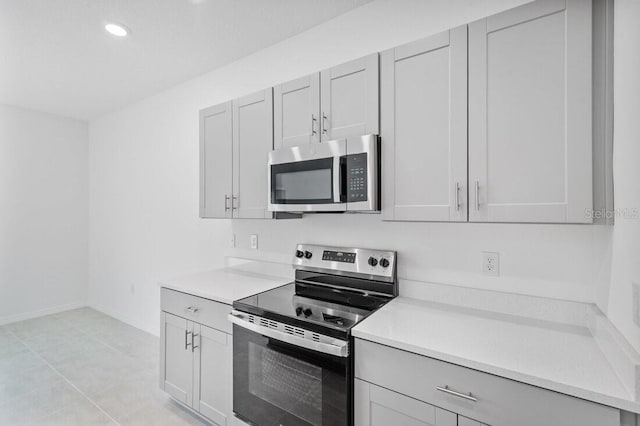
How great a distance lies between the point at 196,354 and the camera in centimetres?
205

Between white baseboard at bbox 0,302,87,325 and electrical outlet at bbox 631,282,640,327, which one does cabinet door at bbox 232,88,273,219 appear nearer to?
electrical outlet at bbox 631,282,640,327

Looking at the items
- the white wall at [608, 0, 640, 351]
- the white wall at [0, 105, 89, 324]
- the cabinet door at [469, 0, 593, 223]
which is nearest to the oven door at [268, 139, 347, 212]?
the cabinet door at [469, 0, 593, 223]

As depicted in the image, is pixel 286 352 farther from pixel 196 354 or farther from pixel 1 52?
pixel 1 52

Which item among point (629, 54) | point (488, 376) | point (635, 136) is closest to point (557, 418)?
point (488, 376)

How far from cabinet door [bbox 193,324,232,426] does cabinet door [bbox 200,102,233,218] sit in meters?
0.83

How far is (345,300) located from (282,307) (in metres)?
0.37

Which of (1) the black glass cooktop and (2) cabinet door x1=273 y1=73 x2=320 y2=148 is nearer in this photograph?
(1) the black glass cooktop

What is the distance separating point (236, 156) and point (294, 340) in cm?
133

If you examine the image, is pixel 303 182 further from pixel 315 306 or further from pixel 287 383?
pixel 287 383

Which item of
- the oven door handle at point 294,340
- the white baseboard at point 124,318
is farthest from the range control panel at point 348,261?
the white baseboard at point 124,318

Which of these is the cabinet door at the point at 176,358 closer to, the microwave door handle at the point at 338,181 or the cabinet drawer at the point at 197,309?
the cabinet drawer at the point at 197,309

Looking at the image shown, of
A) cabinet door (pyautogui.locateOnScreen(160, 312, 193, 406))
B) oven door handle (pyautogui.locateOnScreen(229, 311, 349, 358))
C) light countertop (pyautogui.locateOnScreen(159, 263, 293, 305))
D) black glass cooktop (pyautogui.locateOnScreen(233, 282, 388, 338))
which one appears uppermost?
light countertop (pyautogui.locateOnScreen(159, 263, 293, 305))

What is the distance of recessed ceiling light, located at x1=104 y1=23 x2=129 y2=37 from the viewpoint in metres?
2.24

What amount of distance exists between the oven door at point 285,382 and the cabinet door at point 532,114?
95cm
